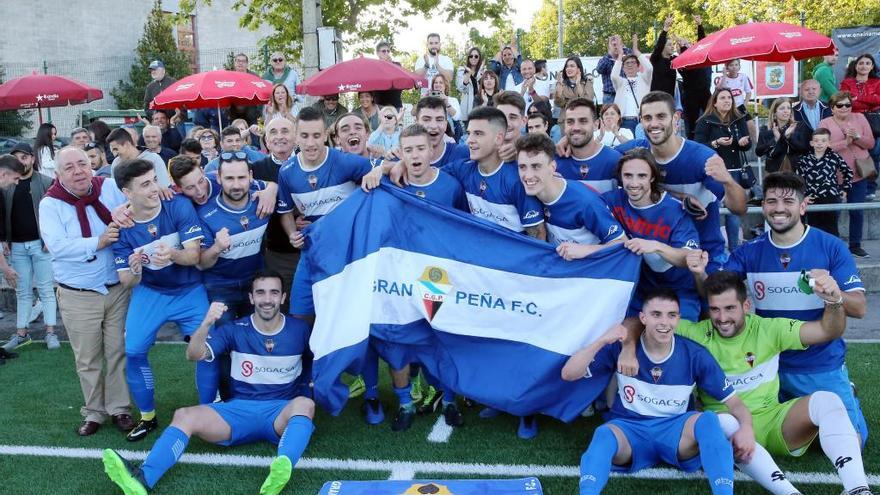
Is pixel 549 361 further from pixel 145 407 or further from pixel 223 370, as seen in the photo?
pixel 145 407

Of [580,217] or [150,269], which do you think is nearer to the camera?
[580,217]

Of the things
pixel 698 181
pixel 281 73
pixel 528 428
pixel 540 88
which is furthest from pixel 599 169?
pixel 281 73

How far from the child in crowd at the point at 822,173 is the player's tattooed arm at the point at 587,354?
5.45 meters

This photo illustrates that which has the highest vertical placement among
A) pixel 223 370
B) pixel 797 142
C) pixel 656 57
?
pixel 656 57

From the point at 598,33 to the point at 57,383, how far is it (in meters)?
41.2

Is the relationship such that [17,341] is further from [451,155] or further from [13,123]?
[13,123]

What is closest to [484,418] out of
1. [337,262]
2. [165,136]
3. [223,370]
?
[337,262]

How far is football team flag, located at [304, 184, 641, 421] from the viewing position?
5.39m

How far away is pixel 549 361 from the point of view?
5398mm

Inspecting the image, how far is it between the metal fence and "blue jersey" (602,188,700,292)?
15883mm

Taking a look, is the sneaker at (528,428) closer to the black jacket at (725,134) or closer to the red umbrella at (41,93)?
the black jacket at (725,134)

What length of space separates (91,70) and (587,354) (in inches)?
1010

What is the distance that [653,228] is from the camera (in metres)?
5.36

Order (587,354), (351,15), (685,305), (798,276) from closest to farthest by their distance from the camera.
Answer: (587,354) → (798,276) → (685,305) → (351,15)
